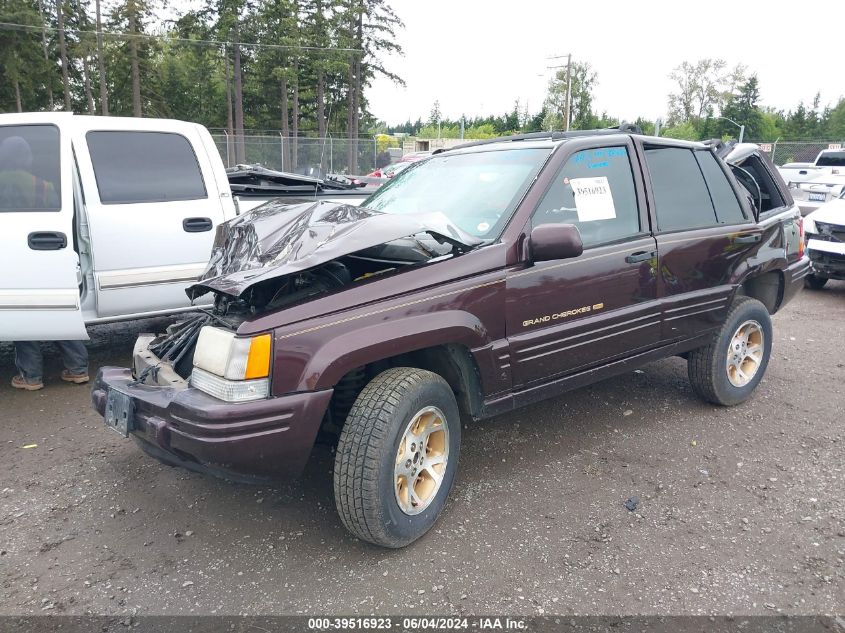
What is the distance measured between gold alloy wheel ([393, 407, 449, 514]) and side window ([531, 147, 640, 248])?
1.18 m

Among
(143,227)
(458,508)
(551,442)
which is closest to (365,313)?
(458,508)

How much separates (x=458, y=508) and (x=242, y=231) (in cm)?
183

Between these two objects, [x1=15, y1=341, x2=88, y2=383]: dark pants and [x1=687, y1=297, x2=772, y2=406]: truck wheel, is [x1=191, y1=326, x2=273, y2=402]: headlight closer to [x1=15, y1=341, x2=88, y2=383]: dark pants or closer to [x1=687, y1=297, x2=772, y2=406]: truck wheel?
[x1=15, y1=341, x2=88, y2=383]: dark pants

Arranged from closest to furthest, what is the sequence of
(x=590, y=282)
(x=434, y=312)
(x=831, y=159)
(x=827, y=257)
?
(x=434, y=312) < (x=590, y=282) < (x=827, y=257) < (x=831, y=159)

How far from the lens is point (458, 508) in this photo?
3.13 m

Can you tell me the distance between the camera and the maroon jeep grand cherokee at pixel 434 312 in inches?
97.8

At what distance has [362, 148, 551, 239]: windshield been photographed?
128 inches

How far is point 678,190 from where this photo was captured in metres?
4.02

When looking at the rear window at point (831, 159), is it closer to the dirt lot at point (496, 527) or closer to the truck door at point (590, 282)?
the dirt lot at point (496, 527)

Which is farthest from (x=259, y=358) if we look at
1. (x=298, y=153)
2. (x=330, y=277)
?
(x=298, y=153)

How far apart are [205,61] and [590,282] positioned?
151 feet

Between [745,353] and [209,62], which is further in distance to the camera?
[209,62]

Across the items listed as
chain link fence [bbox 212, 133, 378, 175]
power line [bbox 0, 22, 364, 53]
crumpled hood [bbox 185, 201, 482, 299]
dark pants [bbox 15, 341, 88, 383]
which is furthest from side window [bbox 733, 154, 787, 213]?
power line [bbox 0, 22, 364, 53]

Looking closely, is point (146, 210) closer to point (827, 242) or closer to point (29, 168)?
point (29, 168)
